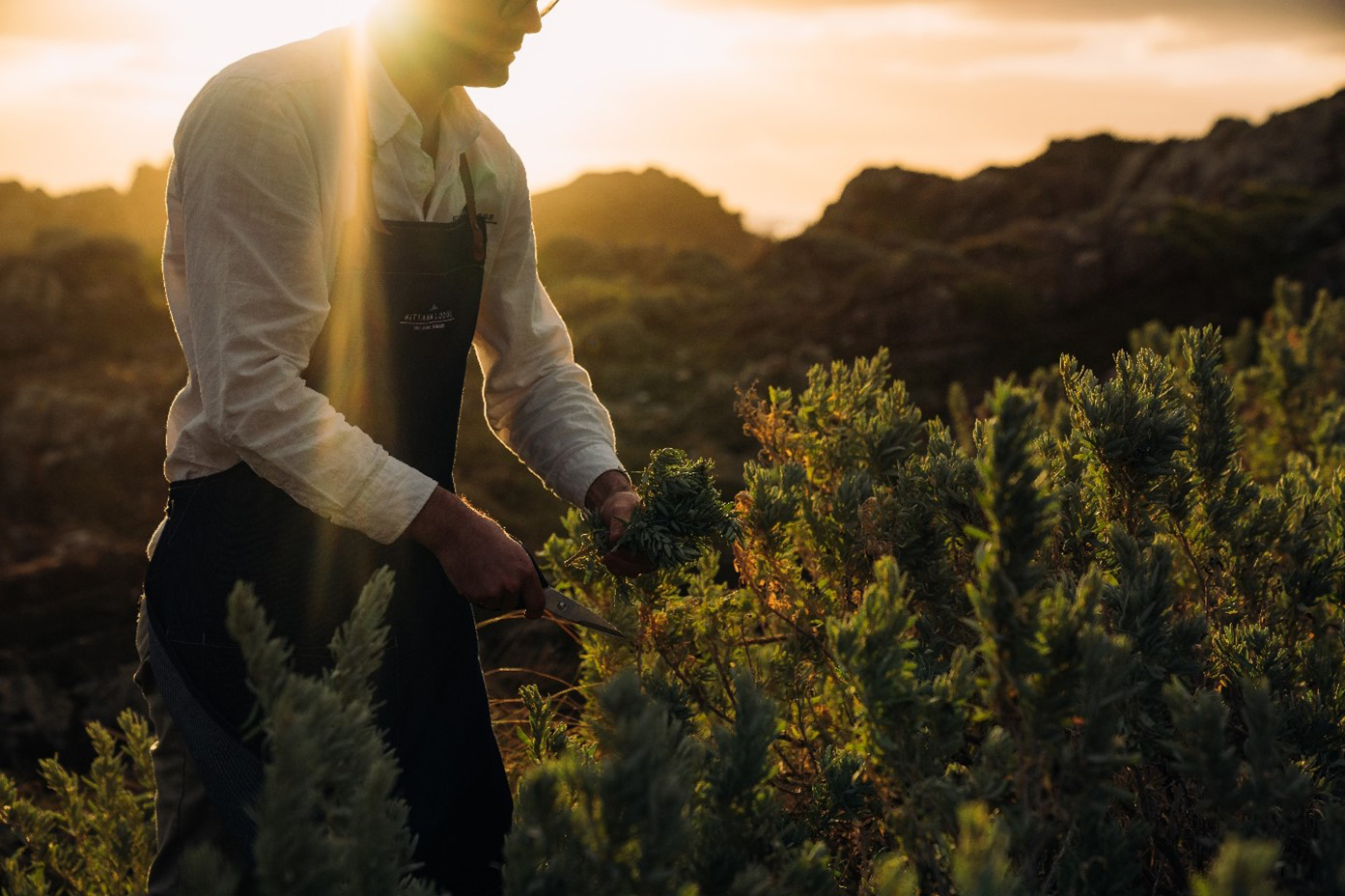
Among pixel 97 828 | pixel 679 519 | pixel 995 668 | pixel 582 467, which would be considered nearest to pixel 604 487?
pixel 582 467

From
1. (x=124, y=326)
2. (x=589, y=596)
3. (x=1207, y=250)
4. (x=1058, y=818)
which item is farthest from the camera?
(x=1207, y=250)

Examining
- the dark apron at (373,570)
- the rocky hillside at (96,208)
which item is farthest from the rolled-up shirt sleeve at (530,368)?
the rocky hillside at (96,208)

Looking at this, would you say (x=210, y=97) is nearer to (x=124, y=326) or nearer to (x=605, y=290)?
(x=124, y=326)

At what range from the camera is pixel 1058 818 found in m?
1.64

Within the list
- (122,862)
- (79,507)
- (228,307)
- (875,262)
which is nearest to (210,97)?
(228,307)

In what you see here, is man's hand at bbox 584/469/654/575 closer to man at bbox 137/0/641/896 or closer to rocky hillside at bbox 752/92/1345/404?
man at bbox 137/0/641/896

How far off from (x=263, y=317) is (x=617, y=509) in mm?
802

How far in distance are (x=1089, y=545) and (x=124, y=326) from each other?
52.2ft

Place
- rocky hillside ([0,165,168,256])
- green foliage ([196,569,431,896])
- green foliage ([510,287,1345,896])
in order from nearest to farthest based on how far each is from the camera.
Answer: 1. green foliage ([196,569,431,896])
2. green foliage ([510,287,1345,896])
3. rocky hillside ([0,165,168,256])

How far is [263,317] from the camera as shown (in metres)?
2.02

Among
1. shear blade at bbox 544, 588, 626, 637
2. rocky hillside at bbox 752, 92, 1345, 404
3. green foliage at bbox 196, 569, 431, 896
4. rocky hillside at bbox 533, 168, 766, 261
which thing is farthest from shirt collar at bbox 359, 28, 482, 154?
rocky hillside at bbox 533, 168, 766, 261

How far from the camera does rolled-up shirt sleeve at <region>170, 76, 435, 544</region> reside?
1.99 meters

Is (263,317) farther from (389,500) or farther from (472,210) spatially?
(472,210)

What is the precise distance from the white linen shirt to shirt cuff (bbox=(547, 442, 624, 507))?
0.57 m
